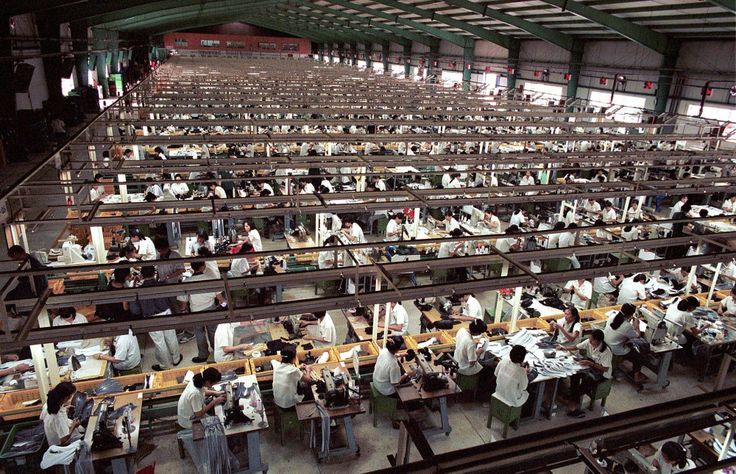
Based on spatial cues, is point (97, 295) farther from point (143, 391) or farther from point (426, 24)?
point (426, 24)

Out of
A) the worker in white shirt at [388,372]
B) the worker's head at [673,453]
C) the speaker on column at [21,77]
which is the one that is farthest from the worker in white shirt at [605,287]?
the speaker on column at [21,77]

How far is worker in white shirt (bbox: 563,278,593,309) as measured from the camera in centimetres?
988

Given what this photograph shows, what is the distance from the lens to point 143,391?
267 inches

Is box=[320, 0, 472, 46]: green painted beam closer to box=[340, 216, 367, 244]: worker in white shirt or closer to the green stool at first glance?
box=[340, 216, 367, 244]: worker in white shirt

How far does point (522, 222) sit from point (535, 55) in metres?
23.0

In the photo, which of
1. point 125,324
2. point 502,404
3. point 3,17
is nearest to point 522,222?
point 502,404

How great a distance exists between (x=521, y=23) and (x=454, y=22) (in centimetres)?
641

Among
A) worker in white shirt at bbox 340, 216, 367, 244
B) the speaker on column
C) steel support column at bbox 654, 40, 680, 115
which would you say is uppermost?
steel support column at bbox 654, 40, 680, 115

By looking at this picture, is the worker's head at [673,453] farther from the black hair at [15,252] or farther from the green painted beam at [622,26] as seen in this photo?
the green painted beam at [622,26]

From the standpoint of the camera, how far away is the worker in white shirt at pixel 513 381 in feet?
22.6

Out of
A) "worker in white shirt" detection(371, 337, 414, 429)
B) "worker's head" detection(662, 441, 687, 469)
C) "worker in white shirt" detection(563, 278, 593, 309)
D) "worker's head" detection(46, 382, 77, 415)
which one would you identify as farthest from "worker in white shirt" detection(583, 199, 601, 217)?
"worker's head" detection(46, 382, 77, 415)

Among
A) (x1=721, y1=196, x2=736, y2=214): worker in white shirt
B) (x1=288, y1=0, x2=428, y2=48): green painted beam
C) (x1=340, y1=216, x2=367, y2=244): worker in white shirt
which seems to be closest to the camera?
(x1=340, y1=216, x2=367, y2=244): worker in white shirt

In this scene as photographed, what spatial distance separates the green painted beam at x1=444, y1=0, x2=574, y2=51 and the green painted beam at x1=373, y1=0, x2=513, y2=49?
16.9 ft

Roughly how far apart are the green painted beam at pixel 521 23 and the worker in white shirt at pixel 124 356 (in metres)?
23.0
